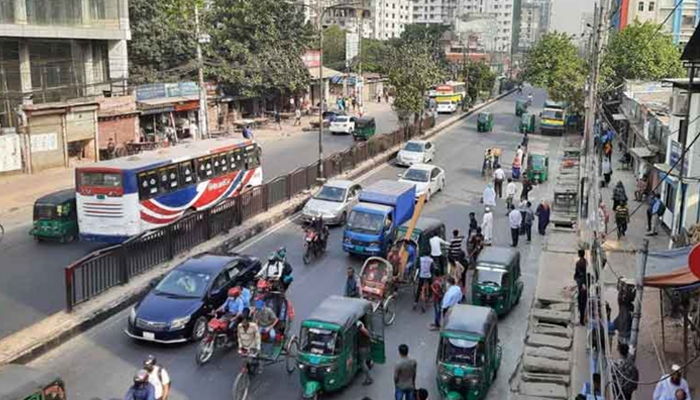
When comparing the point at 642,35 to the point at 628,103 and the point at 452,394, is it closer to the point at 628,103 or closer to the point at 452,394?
the point at 628,103

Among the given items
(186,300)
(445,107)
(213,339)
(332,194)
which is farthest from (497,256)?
(445,107)

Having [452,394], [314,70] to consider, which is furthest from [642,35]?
[452,394]

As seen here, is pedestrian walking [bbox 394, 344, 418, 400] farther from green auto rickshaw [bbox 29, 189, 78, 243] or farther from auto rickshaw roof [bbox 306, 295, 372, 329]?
green auto rickshaw [bbox 29, 189, 78, 243]

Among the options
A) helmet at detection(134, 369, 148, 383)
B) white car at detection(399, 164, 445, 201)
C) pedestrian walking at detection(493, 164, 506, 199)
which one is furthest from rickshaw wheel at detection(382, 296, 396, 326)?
pedestrian walking at detection(493, 164, 506, 199)

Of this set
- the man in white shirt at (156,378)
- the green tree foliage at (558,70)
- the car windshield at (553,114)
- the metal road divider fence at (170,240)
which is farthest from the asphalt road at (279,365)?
the car windshield at (553,114)

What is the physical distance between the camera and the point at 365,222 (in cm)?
2048

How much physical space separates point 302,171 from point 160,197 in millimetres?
8083

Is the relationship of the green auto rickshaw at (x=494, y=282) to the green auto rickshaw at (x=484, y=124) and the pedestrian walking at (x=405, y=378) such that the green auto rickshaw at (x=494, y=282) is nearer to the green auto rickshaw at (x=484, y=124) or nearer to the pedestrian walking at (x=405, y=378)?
the pedestrian walking at (x=405, y=378)

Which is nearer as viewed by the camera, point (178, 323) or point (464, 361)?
point (464, 361)

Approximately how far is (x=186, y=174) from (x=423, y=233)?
8.00m

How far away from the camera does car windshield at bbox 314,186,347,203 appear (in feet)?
82.0

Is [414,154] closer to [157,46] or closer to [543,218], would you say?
[543,218]

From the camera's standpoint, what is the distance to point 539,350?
14625 mm

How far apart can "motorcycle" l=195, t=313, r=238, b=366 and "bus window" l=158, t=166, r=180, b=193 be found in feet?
28.5
